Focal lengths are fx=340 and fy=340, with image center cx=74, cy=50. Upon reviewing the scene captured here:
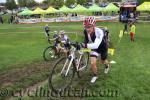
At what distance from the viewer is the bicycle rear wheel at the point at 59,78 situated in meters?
9.97

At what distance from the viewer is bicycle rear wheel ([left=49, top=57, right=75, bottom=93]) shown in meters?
9.97

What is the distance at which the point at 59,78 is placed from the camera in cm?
1007

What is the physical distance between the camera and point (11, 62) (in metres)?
17.2

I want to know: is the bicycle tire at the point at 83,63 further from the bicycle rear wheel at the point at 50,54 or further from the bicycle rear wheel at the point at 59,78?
the bicycle rear wheel at the point at 50,54

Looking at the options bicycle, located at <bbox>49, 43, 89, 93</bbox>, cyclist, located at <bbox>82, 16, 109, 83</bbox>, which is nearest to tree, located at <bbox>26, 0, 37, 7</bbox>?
cyclist, located at <bbox>82, 16, 109, 83</bbox>

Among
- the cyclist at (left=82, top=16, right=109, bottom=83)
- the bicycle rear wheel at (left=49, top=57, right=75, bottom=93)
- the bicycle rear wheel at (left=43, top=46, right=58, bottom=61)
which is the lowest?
the bicycle rear wheel at (left=43, top=46, right=58, bottom=61)

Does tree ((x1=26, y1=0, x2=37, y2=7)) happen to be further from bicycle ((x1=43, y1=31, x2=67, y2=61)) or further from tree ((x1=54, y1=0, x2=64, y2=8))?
bicycle ((x1=43, y1=31, x2=67, y2=61))

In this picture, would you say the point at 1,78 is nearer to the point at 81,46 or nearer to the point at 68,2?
the point at 81,46

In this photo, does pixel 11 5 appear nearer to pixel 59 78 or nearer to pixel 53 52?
pixel 53 52

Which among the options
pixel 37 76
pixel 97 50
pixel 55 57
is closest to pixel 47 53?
pixel 55 57

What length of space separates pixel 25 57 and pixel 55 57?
2.46 metres

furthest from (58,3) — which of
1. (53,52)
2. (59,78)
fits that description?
(59,78)

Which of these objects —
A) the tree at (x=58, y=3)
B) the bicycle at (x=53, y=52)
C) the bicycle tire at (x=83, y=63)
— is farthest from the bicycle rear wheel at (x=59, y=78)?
the tree at (x=58, y=3)

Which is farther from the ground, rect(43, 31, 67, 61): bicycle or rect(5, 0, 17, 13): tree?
rect(5, 0, 17, 13): tree
